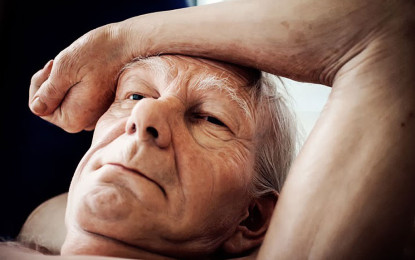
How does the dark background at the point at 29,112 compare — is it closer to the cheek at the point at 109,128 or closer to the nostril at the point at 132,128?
the cheek at the point at 109,128

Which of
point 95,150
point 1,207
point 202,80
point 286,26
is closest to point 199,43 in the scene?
point 202,80

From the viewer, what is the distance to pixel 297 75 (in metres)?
0.86

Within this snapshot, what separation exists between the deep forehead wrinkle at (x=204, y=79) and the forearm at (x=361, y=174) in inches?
10.9

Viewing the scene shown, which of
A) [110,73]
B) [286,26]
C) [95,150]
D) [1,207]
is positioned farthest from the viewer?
[1,207]

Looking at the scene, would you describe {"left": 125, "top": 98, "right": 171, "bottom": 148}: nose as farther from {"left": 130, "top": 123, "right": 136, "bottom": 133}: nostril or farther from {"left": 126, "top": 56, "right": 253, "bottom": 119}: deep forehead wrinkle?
{"left": 126, "top": 56, "right": 253, "bottom": 119}: deep forehead wrinkle

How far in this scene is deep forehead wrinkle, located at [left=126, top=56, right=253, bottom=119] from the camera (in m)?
0.94

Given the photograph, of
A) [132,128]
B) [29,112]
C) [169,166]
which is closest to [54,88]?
[132,128]

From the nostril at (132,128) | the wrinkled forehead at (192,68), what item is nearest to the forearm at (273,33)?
the wrinkled forehead at (192,68)

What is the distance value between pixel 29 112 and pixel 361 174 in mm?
1201

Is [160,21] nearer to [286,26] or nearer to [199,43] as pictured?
[199,43]

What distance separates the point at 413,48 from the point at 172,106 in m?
Answer: 0.50

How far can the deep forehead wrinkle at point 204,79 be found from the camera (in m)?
0.94

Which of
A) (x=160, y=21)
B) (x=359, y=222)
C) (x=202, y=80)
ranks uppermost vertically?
(x=160, y=21)

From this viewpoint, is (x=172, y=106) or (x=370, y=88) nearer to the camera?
(x=370, y=88)
